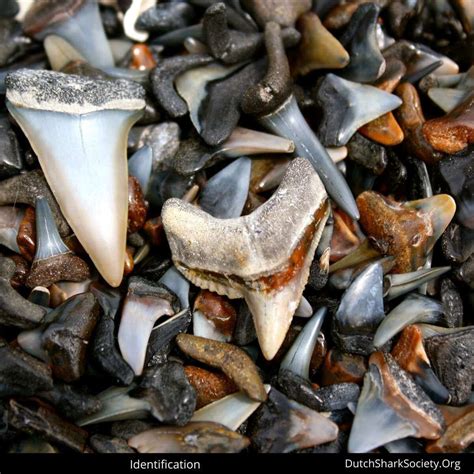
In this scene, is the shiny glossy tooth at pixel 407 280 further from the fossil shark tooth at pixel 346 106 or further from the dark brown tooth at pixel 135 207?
the dark brown tooth at pixel 135 207

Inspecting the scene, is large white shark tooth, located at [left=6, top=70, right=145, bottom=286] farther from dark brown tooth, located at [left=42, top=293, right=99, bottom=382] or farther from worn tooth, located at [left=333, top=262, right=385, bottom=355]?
worn tooth, located at [left=333, top=262, right=385, bottom=355]

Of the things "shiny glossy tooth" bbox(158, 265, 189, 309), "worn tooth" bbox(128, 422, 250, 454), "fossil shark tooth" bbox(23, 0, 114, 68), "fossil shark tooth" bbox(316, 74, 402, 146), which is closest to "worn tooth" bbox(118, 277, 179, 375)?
"shiny glossy tooth" bbox(158, 265, 189, 309)

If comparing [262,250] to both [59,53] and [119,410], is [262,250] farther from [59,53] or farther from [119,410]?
[59,53]

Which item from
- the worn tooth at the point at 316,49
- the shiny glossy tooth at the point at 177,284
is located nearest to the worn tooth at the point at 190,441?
the shiny glossy tooth at the point at 177,284

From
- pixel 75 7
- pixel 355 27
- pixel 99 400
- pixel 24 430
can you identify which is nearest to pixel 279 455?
pixel 99 400

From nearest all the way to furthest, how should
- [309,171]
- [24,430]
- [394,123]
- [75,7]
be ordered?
[24,430], [309,171], [394,123], [75,7]

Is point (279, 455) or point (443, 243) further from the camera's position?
point (443, 243)

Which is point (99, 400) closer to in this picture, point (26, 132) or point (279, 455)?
point (279, 455)
